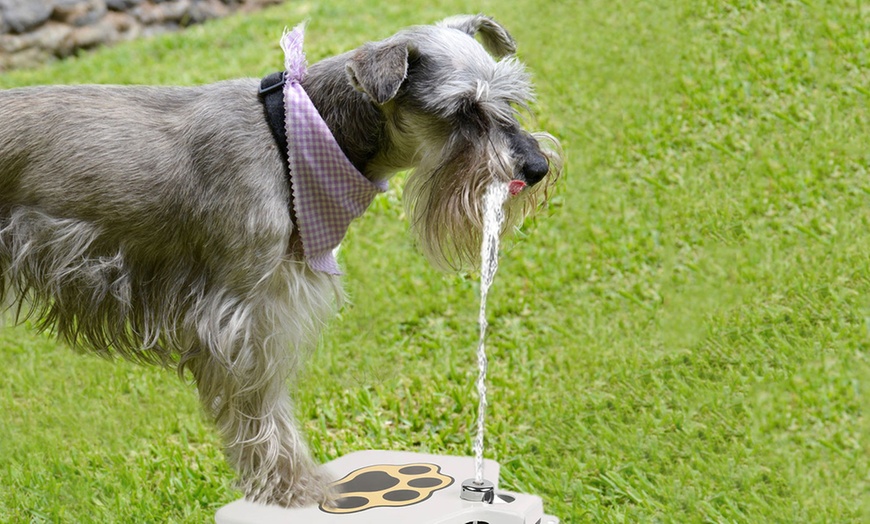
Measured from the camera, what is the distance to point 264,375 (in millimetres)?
4047

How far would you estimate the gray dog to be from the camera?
12.6 ft

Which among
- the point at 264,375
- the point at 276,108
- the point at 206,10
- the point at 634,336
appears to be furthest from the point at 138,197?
the point at 206,10

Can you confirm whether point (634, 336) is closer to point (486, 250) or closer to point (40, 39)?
point (486, 250)

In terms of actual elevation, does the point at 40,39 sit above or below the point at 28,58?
above

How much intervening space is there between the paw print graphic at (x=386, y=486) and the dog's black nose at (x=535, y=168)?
129 centimetres

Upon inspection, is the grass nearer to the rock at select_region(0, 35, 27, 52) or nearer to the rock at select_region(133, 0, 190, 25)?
the rock at select_region(0, 35, 27, 52)

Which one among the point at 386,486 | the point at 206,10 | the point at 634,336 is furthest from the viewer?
the point at 206,10

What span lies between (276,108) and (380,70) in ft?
1.70

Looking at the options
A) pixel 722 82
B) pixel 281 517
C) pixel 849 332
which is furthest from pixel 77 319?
pixel 722 82

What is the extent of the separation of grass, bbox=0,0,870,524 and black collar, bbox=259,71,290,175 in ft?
4.37

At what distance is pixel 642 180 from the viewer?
7.22 meters

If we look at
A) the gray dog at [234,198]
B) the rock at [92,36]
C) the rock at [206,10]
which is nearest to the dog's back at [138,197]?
the gray dog at [234,198]

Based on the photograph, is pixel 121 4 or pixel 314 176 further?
pixel 121 4

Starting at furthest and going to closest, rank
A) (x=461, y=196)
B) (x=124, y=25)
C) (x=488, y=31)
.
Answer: (x=124, y=25)
(x=488, y=31)
(x=461, y=196)
